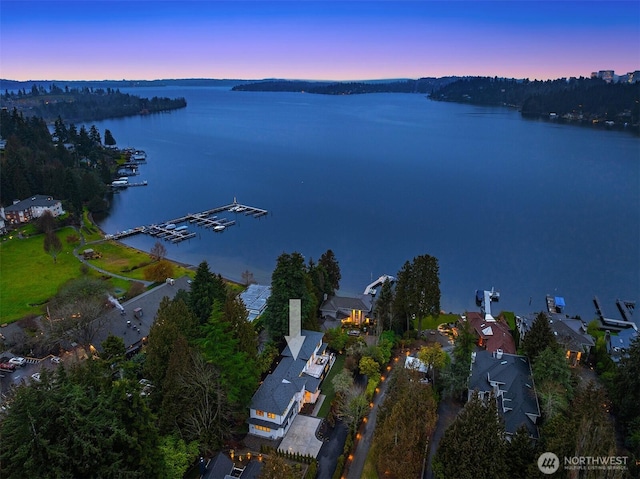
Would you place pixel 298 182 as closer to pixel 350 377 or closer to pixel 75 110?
pixel 350 377

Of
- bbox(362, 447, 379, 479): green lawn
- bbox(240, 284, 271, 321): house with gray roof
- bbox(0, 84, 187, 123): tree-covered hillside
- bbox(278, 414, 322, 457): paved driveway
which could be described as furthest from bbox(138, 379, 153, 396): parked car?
bbox(0, 84, 187, 123): tree-covered hillside

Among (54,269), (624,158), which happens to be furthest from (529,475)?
(624,158)

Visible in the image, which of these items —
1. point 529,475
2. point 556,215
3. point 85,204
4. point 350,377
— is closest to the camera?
point 529,475

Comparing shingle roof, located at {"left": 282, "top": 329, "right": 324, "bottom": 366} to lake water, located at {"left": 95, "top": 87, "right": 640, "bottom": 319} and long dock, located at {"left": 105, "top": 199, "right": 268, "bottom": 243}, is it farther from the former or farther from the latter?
long dock, located at {"left": 105, "top": 199, "right": 268, "bottom": 243}

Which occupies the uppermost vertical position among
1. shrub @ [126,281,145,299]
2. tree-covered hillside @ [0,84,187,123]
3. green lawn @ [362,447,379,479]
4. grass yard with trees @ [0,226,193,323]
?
tree-covered hillside @ [0,84,187,123]
